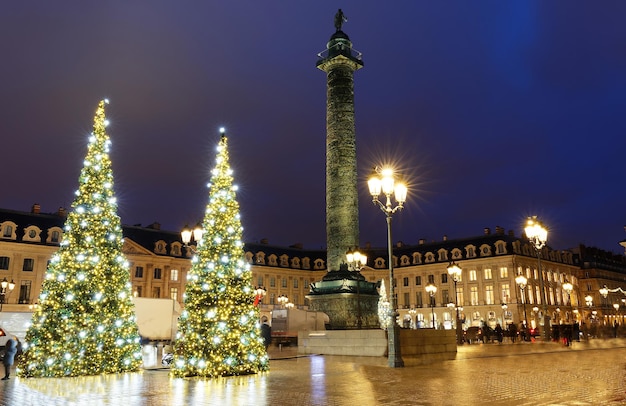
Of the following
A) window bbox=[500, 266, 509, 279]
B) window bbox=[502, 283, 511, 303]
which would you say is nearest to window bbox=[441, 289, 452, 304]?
window bbox=[502, 283, 511, 303]

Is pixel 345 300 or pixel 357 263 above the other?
pixel 357 263

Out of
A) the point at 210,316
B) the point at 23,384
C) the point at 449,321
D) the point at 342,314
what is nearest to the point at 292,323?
the point at 342,314

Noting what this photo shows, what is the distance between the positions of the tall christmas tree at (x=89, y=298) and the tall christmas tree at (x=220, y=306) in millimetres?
1916

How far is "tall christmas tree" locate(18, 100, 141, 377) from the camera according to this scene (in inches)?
551

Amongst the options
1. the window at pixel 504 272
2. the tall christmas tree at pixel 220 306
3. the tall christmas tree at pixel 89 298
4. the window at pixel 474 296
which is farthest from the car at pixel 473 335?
the window at pixel 474 296

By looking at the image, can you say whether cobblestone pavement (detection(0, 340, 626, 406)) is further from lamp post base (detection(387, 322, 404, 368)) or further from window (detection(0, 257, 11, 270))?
window (detection(0, 257, 11, 270))

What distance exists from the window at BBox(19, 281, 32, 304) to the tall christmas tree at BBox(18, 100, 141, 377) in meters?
50.0

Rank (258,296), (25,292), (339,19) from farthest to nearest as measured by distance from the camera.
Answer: (25,292) < (339,19) < (258,296)

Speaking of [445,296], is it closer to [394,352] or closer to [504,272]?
[504,272]

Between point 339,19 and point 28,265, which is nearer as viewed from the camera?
point 339,19

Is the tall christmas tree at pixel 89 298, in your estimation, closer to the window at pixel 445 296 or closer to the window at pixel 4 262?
the window at pixel 4 262

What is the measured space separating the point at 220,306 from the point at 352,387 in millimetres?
4435

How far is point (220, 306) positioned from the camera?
46.7ft

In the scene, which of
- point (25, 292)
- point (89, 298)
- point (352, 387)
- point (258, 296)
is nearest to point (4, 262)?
point (25, 292)
